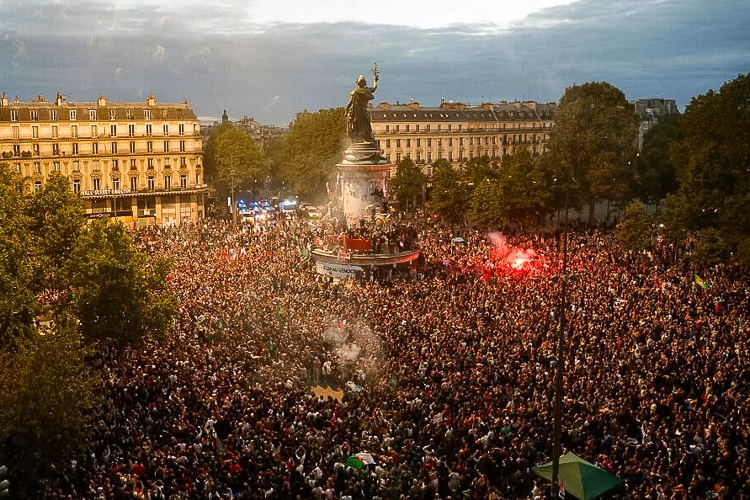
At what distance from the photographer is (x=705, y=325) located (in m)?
29.2

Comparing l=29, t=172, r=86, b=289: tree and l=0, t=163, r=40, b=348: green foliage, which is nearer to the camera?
l=0, t=163, r=40, b=348: green foliage

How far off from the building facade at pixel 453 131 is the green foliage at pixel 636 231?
52.6m

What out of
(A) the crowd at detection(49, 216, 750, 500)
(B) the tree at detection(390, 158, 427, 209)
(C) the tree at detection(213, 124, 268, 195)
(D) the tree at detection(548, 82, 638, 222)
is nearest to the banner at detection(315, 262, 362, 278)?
(A) the crowd at detection(49, 216, 750, 500)

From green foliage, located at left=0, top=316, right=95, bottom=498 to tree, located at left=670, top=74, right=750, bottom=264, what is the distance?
32117 millimetres

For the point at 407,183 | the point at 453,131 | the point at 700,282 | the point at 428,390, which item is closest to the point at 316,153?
the point at 407,183

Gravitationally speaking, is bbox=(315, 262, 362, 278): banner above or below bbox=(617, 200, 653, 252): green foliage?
below

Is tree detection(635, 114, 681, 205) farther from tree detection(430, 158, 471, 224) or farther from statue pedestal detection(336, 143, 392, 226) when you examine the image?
statue pedestal detection(336, 143, 392, 226)

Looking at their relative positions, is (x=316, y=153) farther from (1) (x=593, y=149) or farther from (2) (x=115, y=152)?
(1) (x=593, y=149)

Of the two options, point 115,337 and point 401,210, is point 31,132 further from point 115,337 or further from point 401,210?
point 115,337

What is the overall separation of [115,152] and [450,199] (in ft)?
112

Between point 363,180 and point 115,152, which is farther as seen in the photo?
point 115,152

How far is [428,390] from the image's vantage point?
23.6 m

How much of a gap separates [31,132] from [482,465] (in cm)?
6318

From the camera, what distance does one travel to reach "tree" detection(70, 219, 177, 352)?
87.5ft
